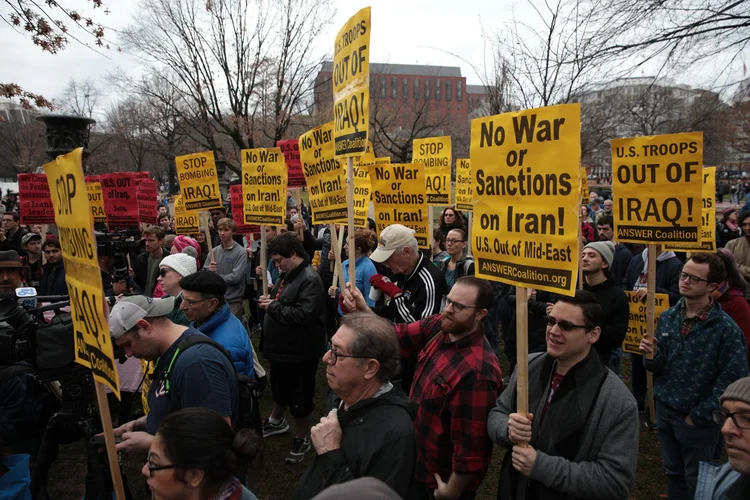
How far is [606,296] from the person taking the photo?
4754mm

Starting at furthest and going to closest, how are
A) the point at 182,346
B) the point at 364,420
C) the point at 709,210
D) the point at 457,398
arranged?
the point at 709,210
the point at 182,346
the point at 457,398
the point at 364,420

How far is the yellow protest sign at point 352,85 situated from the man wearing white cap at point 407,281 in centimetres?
86

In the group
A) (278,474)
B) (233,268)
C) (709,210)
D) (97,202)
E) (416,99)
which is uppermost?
(416,99)

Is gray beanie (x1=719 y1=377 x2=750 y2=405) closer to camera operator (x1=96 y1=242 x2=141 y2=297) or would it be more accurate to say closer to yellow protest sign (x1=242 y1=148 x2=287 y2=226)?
yellow protest sign (x1=242 y1=148 x2=287 y2=226)

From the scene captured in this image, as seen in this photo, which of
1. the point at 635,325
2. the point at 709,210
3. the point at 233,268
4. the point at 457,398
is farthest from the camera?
the point at 233,268

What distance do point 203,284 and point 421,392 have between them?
185 centimetres

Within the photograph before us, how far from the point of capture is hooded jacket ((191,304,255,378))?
13.0ft

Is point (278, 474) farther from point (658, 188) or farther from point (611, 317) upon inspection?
point (658, 188)

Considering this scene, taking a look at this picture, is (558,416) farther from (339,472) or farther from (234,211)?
(234,211)

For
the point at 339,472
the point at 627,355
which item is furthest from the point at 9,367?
the point at 627,355

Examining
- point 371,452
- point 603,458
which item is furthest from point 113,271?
point 603,458

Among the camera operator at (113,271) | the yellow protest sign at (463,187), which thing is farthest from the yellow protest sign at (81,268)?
the yellow protest sign at (463,187)

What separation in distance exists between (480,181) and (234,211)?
801cm

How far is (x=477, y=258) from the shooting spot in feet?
9.73
